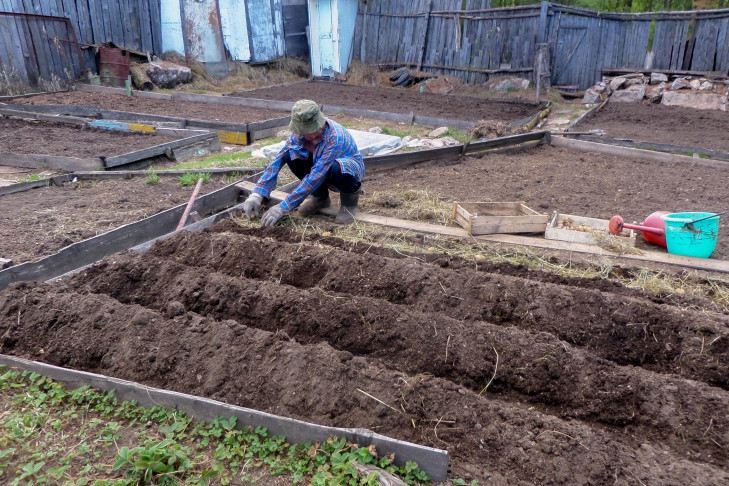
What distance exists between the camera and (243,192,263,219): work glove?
5.36 meters

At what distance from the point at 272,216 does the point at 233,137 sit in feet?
16.6

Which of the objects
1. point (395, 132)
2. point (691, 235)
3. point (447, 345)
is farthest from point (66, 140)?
point (691, 235)

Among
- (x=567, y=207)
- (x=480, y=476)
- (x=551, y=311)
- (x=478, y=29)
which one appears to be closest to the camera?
(x=480, y=476)

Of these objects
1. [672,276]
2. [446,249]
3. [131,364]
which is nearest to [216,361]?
[131,364]

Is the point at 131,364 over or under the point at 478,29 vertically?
under

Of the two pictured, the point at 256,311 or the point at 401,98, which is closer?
the point at 256,311

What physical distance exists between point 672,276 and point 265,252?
11.3ft

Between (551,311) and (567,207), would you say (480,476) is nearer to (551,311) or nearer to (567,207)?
(551,311)

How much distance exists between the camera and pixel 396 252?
488 cm

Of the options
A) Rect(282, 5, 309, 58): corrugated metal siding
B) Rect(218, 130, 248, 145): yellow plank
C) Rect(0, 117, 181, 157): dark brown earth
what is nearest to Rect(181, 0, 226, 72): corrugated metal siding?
Rect(282, 5, 309, 58): corrugated metal siding

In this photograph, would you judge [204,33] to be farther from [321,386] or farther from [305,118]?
[321,386]

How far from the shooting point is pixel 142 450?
105 inches

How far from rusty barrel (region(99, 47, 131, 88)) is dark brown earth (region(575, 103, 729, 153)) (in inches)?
481

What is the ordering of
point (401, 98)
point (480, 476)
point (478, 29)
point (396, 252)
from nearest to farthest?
1. point (480, 476)
2. point (396, 252)
3. point (401, 98)
4. point (478, 29)
